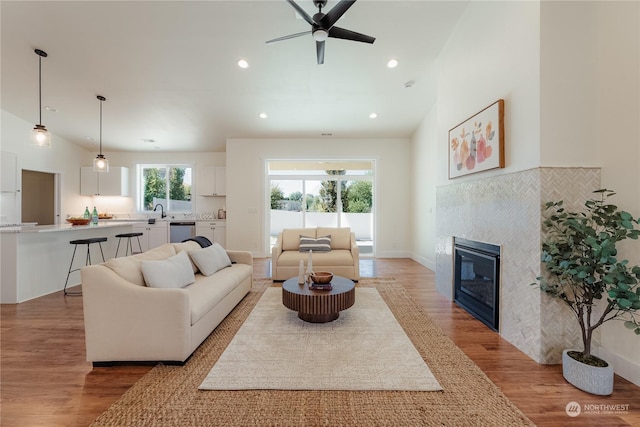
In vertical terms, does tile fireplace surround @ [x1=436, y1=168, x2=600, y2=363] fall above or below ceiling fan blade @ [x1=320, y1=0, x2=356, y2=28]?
below

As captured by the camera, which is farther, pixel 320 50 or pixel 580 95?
pixel 320 50

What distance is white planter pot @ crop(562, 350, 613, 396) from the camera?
183 centimetres

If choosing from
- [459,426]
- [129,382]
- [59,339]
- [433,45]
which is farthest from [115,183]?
[459,426]

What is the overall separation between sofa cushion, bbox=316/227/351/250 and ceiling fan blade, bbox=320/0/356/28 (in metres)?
3.25

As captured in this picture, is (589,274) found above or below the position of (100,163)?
below

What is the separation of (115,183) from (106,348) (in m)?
6.48

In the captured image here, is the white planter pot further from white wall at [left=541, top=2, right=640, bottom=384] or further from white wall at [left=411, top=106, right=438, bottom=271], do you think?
white wall at [left=411, top=106, right=438, bottom=271]

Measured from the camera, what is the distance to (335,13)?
2.49m

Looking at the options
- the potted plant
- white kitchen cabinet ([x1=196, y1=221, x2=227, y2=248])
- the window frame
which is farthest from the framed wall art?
the window frame

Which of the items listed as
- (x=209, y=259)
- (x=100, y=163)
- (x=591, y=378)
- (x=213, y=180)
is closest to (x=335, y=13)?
(x=209, y=259)

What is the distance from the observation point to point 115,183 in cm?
722

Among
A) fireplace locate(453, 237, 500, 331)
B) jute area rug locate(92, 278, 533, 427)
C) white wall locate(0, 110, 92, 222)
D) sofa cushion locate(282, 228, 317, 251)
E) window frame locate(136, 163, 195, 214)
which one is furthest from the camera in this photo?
window frame locate(136, 163, 195, 214)

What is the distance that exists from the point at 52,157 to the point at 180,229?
10.2ft
